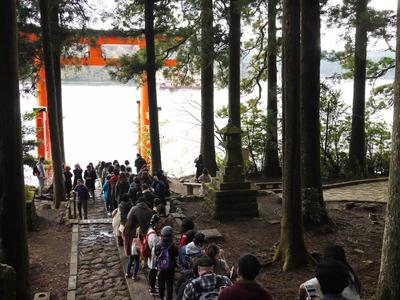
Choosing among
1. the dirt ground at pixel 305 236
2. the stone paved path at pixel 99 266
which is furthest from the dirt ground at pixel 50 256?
the dirt ground at pixel 305 236

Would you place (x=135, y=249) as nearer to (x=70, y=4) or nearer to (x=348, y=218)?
(x=348, y=218)

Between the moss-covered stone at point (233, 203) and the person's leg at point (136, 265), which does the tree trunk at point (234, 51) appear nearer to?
the moss-covered stone at point (233, 203)

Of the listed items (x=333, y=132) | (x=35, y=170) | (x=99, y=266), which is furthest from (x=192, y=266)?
(x=333, y=132)

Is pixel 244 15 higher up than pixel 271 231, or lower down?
higher up

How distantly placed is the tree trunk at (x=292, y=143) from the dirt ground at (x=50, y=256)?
393 centimetres

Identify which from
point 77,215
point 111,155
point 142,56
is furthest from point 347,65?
point 111,155

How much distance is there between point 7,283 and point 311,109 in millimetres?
7166

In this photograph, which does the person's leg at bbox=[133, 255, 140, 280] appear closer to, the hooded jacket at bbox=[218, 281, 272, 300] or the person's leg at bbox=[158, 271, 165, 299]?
the person's leg at bbox=[158, 271, 165, 299]

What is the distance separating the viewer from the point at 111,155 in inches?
1734

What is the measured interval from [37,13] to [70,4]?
4.12ft

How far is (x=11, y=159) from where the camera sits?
5.84m

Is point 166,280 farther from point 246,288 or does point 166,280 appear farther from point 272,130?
point 272,130

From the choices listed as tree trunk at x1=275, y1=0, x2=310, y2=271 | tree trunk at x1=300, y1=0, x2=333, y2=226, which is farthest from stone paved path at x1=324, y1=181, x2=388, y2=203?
tree trunk at x1=275, y1=0, x2=310, y2=271

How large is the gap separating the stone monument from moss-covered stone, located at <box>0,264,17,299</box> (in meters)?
7.05
